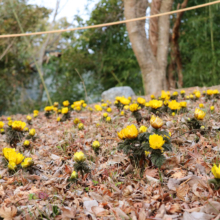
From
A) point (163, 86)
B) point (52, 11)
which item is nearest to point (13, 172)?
point (163, 86)

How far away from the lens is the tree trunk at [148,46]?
4449 millimetres

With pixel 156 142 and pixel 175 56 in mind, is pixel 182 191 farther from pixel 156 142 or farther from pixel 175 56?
pixel 175 56

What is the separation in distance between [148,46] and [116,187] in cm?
398

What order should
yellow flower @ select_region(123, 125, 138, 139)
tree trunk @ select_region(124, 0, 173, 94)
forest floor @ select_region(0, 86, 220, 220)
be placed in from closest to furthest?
forest floor @ select_region(0, 86, 220, 220) → yellow flower @ select_region(123, 125, 138, 139) → tree trunk @ select_region(124, 0, 173, 94)

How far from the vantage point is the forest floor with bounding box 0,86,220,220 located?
1.04 m

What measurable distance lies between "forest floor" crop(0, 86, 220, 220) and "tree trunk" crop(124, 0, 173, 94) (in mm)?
3078

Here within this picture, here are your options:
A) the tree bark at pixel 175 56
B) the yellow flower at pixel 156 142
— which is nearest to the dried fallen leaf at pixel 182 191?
the yellow flower at pixel 156 142

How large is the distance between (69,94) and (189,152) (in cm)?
682

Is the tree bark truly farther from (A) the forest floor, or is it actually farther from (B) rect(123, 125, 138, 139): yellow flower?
(B) rect(123, 125, 138, 139): yellow flower

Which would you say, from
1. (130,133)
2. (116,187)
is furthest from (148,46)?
(116,187)

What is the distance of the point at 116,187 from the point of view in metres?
1.22

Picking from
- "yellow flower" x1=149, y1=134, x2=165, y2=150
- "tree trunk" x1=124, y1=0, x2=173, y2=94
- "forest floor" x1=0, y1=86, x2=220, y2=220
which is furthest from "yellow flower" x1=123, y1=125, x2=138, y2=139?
"tree trunk" x1=124, y1=0, x2=173, y2=94

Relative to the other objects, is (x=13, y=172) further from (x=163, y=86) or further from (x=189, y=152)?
(x=163, y=86)

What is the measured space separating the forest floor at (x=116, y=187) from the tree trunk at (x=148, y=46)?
Answer: 3.08 meters
